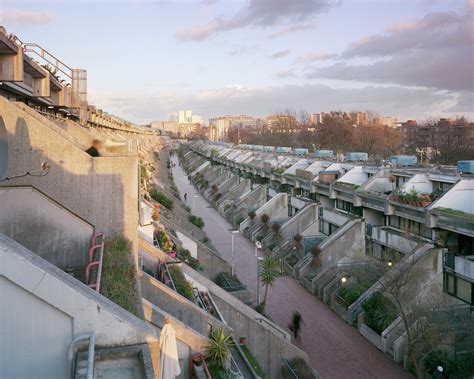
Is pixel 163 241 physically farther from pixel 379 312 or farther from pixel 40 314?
pixel 40 314

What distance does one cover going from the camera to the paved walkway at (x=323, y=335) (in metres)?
17.6

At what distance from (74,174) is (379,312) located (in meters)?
14.8

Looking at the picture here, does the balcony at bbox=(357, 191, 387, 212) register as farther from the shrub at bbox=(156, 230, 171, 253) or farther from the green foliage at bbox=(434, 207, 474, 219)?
the shrub at bbox=(156, 230, 171, 253)

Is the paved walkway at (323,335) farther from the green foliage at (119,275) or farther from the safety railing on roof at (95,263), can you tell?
the safety railing on roof at (95,263)

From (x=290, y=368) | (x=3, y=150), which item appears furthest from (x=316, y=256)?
(x=3, y=150)

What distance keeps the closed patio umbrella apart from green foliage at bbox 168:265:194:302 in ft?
19.9

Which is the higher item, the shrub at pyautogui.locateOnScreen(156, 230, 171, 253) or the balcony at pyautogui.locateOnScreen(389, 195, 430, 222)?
the balcony at pyautogui.locateOnScreen(389, 195, 430, 222)

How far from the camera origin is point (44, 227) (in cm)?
981

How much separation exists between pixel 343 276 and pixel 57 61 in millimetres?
17322

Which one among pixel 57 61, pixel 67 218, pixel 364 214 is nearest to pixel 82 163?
pixel 67 218

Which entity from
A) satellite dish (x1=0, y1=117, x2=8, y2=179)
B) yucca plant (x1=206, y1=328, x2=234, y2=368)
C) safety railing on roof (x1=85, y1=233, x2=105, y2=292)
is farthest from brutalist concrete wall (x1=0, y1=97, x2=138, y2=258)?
yucca plant (x1=206, y1=328, x2=234, y2=368)

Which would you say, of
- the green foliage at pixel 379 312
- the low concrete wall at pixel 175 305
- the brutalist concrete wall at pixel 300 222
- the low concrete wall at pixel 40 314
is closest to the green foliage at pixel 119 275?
the low concrete wall at pixel 40 314

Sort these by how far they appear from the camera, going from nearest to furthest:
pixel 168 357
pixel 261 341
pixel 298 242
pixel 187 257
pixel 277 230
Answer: pixel 168 357 → pixel 261 341 → pixel 187 257 → pixel 298 242 → pixel 277 230

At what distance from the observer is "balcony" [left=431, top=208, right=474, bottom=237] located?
746 inches
